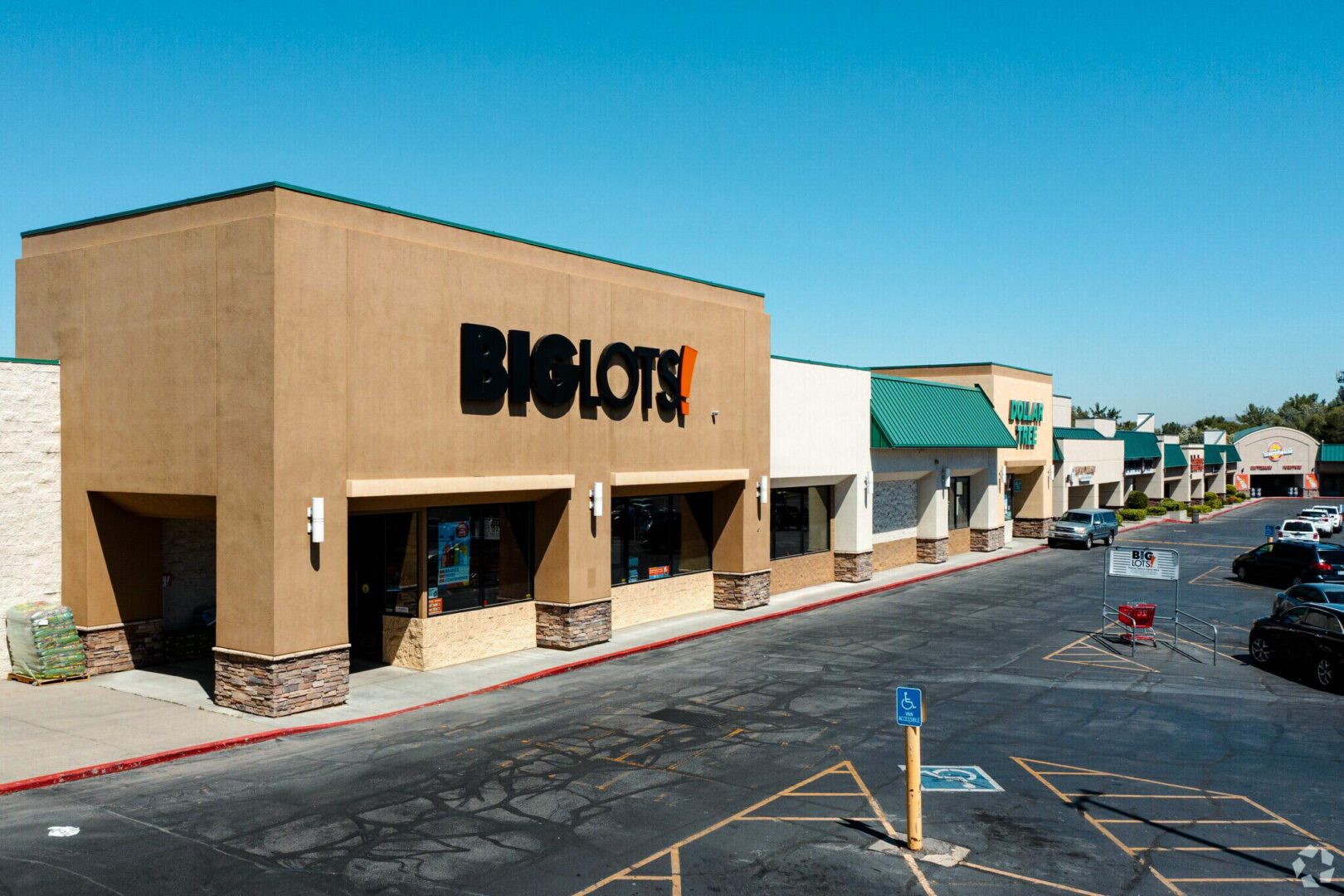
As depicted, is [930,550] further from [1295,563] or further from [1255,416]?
[1255,416]

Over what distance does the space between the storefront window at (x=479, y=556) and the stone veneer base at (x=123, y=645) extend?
582 centimetres

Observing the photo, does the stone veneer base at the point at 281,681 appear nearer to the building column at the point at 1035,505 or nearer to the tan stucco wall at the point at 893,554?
the tan stucco wall at the point at 893,554

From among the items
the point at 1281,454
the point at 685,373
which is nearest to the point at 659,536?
the point at 685,373

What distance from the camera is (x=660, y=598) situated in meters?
28.4

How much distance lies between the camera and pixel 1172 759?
623 inches

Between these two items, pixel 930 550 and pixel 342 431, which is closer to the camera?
pixel 342 431

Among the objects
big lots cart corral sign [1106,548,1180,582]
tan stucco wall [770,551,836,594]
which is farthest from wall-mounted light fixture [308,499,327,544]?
big lots cart corral sign [1106,548,1180,582]

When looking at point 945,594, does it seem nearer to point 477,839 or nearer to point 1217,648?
point 1217,648

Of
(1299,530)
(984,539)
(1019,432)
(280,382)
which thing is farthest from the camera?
(1299,530)

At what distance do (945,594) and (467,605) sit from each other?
18.0 m

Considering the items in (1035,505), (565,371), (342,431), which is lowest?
(1035,505)

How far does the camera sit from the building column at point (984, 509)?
155 ft

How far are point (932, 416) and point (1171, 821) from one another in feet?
97.5

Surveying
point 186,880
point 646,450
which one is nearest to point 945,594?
point 646,450
